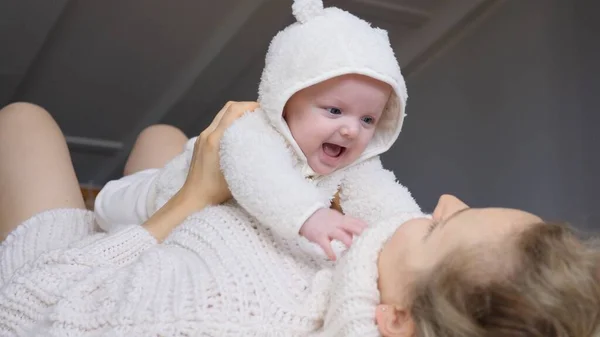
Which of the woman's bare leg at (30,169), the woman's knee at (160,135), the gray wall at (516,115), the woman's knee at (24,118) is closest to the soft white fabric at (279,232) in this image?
the woman's bare leg at (30,169)

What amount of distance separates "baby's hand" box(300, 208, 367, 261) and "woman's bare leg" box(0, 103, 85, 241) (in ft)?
1.53

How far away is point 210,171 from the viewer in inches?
34.5

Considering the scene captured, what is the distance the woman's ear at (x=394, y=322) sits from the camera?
545 mm

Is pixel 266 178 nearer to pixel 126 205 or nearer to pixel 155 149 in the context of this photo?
pixel 126 205

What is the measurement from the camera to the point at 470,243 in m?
0.53

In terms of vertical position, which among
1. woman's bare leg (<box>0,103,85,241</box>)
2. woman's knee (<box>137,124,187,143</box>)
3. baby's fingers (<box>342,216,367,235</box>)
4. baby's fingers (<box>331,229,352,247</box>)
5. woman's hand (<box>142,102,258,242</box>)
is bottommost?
woman's bare leg (<box>0,103,85,241</box>)

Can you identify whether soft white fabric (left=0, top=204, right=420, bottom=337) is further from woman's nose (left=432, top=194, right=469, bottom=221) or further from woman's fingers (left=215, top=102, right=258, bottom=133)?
woman's fingers (left=215, top=102, right=258, bottom=133)

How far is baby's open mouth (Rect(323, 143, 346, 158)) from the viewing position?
2.68 feet

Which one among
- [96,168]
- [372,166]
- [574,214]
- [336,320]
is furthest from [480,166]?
[96,168]

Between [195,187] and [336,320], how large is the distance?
1.15 feet

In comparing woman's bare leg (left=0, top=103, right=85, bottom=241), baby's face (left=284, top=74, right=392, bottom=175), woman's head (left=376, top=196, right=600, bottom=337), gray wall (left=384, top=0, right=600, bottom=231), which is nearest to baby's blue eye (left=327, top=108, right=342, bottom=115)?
baby's face (left=284, top=74, right=392, bottom=175)

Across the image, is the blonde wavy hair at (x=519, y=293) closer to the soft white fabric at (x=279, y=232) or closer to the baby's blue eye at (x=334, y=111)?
the soft white fabric at (x=279, y=232)

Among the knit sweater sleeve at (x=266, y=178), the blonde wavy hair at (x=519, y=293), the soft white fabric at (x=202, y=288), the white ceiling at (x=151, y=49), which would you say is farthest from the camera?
the white ceiling at (x=151, y=49)

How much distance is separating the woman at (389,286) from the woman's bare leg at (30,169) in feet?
0.46
